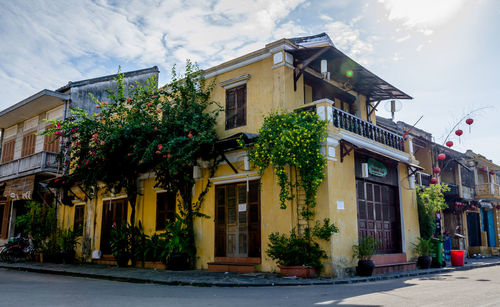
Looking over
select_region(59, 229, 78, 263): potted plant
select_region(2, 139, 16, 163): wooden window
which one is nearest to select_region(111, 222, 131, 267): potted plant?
select_region(59, 229, 78, 263): potted plant

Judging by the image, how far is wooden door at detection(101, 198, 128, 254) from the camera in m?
16.5

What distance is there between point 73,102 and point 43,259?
729 centimetres

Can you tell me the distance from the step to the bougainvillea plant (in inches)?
225

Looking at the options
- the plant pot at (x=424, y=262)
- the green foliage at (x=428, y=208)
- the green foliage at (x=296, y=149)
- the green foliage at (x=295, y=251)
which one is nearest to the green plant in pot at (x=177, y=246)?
the green foliage at (x=295, y=251)

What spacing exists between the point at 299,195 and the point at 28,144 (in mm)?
16843

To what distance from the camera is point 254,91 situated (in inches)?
515

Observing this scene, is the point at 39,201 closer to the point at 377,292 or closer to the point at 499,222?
the point at 377,292

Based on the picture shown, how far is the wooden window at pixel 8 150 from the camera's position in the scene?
919 inches

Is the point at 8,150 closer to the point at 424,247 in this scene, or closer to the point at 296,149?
the point at 296,149

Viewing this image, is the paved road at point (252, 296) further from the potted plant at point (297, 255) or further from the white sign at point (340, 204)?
the white sign at point (340, 204)

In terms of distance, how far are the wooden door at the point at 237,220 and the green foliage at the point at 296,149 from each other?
1439 mm

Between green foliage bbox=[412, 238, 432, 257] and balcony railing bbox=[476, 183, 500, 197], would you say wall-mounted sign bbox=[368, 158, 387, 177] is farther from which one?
balcony railing bbox=[476, 183, 500, 197]

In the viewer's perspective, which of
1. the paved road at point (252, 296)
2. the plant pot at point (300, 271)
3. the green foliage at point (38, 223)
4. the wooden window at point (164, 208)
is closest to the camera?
the paved road at point (252, 296)

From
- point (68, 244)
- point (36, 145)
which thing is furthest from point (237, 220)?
point (36, 145)
